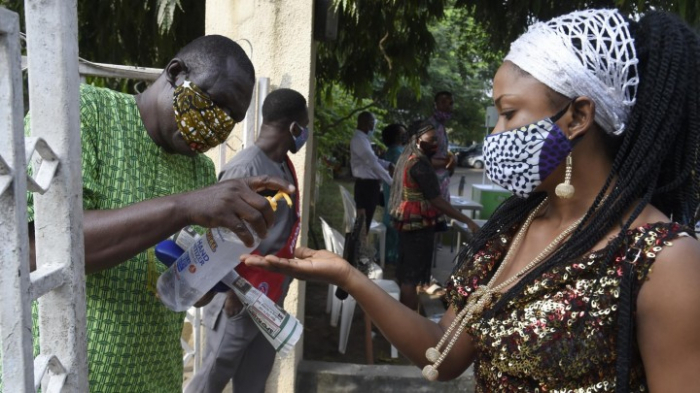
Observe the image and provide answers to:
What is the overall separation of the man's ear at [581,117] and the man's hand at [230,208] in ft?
2.48

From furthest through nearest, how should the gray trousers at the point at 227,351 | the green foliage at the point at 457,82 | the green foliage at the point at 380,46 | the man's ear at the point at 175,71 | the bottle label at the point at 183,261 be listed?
the green foliage at the point at 457,82 → the green foliage at the point at 380,46 → the gray trousers at the point at 227,351 → the man's ear at the point at 175,71 → the bottle label at the point at 183,261

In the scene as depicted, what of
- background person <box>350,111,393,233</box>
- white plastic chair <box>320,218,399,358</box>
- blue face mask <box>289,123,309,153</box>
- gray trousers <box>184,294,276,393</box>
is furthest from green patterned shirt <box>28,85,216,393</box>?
background person <box>350,111,393,233</box>

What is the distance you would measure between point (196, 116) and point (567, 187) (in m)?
1.00

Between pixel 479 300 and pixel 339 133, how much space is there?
8734 millimetres

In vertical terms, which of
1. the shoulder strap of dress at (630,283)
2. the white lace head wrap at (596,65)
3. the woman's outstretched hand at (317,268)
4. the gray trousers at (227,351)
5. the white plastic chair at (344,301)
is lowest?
the white plastic chair at (344,301)

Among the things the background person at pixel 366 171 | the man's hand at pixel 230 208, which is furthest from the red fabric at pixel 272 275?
the background person at pixel 366 171

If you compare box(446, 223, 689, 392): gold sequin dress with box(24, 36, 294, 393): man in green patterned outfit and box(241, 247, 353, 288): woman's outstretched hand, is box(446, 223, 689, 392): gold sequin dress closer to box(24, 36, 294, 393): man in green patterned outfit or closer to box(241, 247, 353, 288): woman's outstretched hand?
box(241, 247, 353, 288): woman's outstretched hand

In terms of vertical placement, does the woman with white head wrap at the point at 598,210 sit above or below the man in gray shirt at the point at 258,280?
above

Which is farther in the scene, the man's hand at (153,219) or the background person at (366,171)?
the background person at (366,171)

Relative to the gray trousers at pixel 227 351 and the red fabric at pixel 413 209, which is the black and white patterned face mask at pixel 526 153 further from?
the red fabric at pixel 413 209

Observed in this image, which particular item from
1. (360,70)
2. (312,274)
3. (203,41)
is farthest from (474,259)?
(360,70)

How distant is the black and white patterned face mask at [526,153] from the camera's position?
61.9 inches

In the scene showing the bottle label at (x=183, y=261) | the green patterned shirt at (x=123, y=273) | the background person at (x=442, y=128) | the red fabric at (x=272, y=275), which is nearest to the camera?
the green patterned shirt at (x=123, y=273)

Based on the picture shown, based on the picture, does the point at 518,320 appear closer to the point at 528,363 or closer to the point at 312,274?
the point at 528,363
